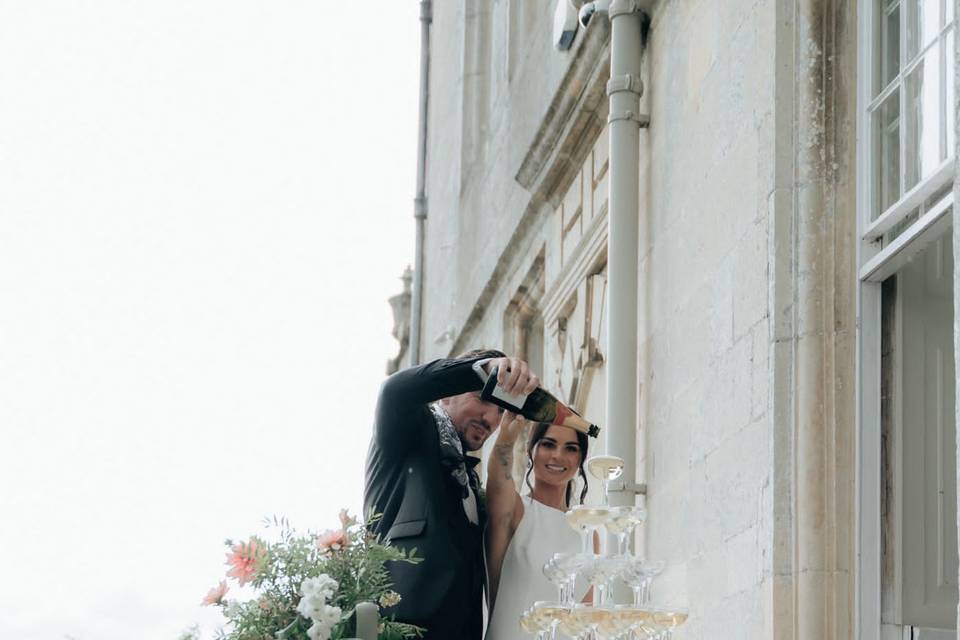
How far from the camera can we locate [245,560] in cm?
420

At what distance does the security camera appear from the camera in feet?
24.6

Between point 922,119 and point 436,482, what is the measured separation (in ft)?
5.43

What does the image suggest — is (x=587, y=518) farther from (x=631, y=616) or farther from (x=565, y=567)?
(x=631, y=616)

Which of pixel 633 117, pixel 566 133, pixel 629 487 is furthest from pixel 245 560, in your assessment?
pixel 566 133

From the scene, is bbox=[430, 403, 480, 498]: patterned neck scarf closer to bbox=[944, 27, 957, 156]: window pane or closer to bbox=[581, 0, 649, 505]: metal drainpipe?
bbox=[944, 27, 957, 156]: window pane

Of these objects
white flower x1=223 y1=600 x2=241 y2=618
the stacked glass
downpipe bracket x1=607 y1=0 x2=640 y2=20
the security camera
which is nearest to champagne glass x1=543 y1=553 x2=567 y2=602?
the stacked glass

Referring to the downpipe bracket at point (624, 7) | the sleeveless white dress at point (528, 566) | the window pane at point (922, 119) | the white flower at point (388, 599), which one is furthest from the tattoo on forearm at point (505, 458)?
the downpipe bracket at point (624, 7)

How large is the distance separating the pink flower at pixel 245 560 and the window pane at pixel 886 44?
221 cm

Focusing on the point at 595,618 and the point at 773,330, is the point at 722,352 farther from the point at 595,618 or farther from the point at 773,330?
the point at 595,618

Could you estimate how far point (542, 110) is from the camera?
32.0 ft

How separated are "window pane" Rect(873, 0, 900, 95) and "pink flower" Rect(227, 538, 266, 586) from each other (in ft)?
7.26

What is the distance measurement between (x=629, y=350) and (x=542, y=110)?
127 inches

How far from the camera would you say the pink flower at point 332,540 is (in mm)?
4227

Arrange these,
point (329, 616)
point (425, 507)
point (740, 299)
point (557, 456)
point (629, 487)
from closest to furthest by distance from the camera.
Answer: point (329, 616) < point (425, 507) < point (557, 456) < point (740, 299) < point (629, 487)
